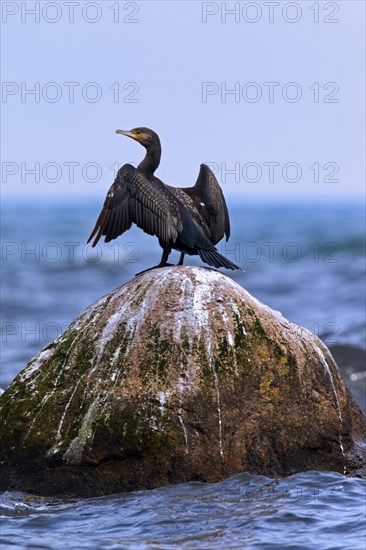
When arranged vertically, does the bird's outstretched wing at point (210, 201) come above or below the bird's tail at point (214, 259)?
above

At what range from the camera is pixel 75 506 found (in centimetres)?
655

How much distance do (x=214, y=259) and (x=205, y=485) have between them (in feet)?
5.41

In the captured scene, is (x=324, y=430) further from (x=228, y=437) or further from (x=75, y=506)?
(x=75, y=506)

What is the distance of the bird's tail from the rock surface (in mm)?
458

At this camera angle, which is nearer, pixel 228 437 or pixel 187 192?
pixel 228 437

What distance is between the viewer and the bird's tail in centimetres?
759

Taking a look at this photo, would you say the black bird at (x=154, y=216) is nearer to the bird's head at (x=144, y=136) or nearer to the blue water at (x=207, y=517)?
the bird's head at (x=144, y=136)

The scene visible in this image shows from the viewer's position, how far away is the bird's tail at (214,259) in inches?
299

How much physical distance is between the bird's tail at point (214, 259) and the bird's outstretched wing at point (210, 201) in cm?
55

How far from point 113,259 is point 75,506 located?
19.5 metres

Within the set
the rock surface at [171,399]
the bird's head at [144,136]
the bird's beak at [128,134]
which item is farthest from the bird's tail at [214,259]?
the bird's beak at [128,134]

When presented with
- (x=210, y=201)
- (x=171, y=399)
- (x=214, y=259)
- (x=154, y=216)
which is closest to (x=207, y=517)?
(x=171, y=399)

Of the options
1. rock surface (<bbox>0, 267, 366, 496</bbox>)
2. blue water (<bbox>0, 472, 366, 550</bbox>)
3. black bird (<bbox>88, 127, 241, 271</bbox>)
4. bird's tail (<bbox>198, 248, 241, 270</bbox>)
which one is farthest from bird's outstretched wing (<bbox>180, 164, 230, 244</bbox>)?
blue water (<bbox>0, 472, 366, 550</bbox>)

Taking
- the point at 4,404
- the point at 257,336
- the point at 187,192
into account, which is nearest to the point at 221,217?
the point at 187,192
